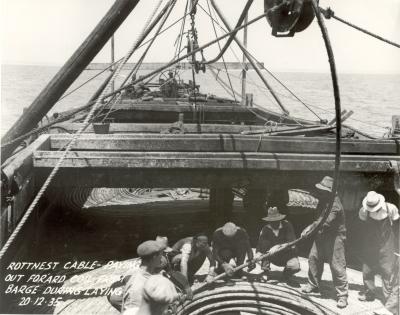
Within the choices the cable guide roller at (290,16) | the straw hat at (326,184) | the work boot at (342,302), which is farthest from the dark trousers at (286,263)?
the cable guide roller at (290,16)

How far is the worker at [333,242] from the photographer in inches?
202

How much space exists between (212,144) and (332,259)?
88.9 inches

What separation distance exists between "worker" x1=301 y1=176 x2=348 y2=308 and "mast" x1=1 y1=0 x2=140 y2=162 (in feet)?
10.3

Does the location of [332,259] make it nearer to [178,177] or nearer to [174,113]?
[178,177]

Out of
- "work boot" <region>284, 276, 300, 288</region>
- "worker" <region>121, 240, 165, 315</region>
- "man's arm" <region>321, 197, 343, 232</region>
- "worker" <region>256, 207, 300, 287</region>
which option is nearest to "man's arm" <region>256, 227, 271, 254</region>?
"worker" <region>256, 207, 300, 287</region>

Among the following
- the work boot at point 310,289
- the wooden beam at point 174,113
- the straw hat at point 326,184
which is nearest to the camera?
the straw hat at point 326,184

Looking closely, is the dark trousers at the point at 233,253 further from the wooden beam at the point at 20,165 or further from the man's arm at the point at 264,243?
the wooden beam at the point at 20,165

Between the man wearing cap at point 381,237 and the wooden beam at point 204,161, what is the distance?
52 centimetres

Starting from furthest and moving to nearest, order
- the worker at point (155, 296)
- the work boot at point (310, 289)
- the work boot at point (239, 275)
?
the work boot at point (239, 275)
the work boot at point (310, 289)
the worker at point (155, 296)

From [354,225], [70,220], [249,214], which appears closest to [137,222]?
[70,220]

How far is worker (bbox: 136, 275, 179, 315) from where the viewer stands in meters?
3.18

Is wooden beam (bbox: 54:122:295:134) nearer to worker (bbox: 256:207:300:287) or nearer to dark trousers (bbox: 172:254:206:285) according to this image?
worker (bbox: 256:207:300:287)

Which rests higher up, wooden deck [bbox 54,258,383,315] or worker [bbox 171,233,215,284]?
worker [bbox 171,233,215,284]

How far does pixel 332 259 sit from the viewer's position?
17.3 ft
